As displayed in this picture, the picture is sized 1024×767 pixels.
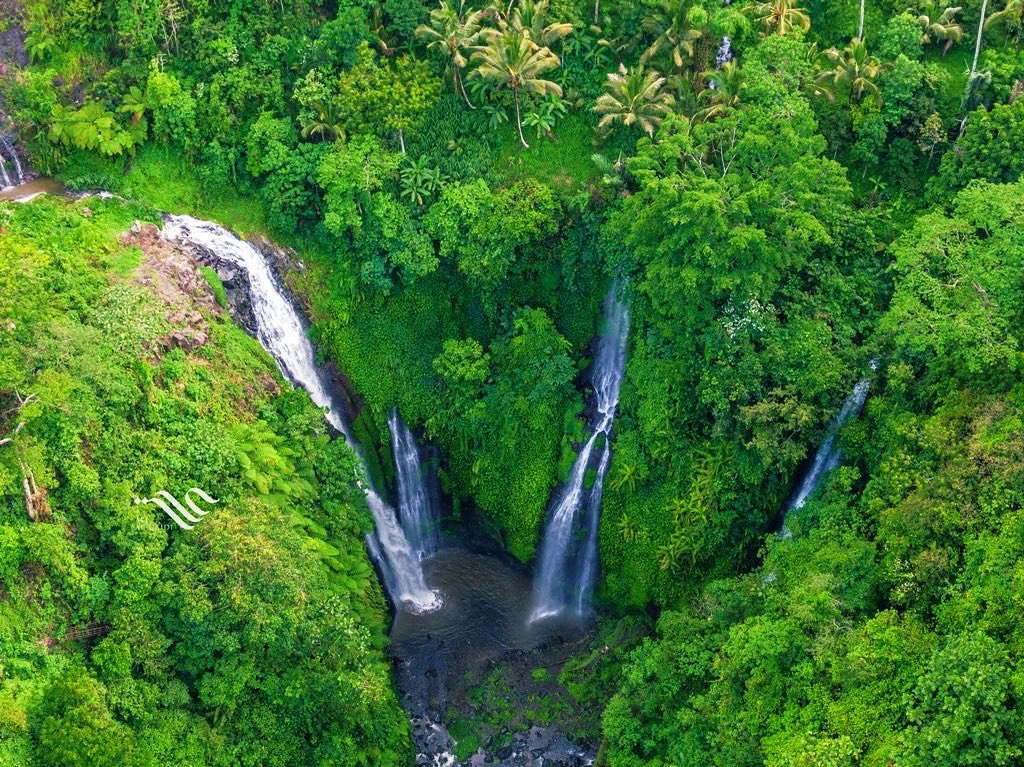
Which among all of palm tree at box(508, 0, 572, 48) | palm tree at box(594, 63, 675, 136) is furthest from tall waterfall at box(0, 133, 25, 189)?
palm tree at box(594, 63, 675, 136)

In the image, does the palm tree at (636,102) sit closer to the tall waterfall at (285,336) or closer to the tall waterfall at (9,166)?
the tall waterfall at (285,336)

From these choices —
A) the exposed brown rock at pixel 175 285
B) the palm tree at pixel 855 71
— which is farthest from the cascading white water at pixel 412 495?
the palm tree at pixel 855 71

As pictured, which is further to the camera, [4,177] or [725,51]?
[4,177]

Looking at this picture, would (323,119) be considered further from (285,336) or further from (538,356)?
(538,356)

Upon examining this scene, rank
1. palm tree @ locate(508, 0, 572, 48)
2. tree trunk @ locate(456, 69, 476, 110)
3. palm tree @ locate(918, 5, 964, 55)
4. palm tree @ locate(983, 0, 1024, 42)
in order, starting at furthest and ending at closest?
1. tree trunk @ locate(456, 69, 476, 110)
2. palm tree @ locate(508, 0, 572, 48)
3. palm tree @ locate(918, 5, 964, 55)
4. palm tree @ locate(983, 0, 1024, 42)

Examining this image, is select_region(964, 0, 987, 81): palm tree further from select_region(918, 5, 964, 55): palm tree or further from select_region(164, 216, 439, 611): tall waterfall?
select_region(164, 216, 439, 611): tall waterfall

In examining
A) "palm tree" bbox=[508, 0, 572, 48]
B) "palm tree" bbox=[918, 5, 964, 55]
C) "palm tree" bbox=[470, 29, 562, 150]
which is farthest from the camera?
"palm tree" bbox=[508, 0, 572, 48]

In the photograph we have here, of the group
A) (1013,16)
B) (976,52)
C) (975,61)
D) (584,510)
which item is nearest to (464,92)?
(584,510)
